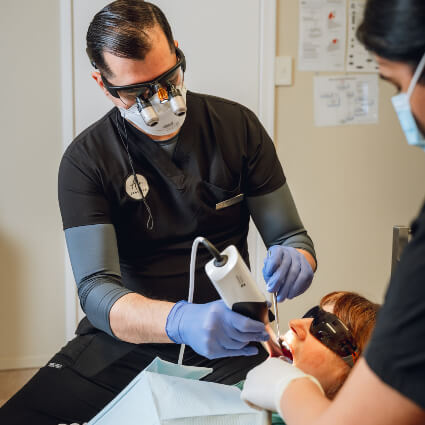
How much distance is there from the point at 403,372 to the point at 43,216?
2275 mm

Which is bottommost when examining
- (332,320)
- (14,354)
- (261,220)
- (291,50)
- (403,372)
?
(14,354)

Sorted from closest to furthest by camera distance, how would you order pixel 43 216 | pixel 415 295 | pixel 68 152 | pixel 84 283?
pixel 415 295 < pixel 84 283 < pixel 68 152 < pixel 43 216

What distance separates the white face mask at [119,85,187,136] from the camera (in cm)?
151

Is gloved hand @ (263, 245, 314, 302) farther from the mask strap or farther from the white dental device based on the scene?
the mask strap

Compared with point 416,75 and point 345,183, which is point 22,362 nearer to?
point 345,183

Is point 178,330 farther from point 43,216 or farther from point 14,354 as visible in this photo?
point 14,354

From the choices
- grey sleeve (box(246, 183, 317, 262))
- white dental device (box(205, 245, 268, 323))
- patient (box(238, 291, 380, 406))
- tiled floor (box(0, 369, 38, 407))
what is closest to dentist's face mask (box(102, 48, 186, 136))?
grey sleeve (box(246, 183, 317, 262))

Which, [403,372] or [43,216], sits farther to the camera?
[43,216]

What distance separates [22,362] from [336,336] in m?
2.00

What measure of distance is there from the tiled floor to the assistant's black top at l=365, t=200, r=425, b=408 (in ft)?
7.37

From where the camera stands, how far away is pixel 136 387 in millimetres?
1242

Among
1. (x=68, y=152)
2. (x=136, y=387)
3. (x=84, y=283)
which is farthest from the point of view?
(x=68, y=152)

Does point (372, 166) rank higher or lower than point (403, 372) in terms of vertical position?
lower

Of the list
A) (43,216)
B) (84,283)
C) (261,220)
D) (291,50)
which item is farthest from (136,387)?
(291,50)
